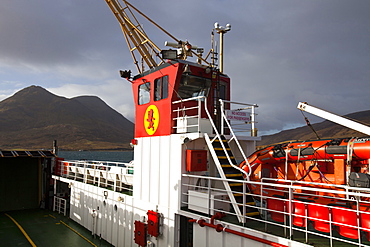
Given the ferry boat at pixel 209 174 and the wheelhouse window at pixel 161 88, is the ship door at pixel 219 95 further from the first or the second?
the wheelhouse window at pixel 161 88

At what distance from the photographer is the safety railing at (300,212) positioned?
600cm

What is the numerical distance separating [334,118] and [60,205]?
17.1 m

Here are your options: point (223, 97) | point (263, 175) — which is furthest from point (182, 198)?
point (223, 97)

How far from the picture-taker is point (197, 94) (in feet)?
34.5

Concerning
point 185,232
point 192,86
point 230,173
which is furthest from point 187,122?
point 185,232

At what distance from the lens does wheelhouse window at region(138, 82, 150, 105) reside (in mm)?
10898

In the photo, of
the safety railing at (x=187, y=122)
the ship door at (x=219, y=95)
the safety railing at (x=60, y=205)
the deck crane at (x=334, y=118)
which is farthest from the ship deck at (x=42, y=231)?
the deck crane at (x=334, y=118)

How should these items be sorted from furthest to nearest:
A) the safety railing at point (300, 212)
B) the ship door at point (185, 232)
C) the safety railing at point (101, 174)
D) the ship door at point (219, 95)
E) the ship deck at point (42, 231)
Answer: the safety railing at point (101, 174)
the ship deck at point (42, 231)
the ship door at point (219, 95)
the ship door at point (185, 232)
the safety railing at point (300, 212)

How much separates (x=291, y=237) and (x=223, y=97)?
6270mm

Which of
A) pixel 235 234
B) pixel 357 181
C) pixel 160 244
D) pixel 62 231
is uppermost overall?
pixel 357 181

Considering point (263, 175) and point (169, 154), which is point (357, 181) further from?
point (169, 154)

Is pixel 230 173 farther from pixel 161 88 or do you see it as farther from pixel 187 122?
pixel 161 88

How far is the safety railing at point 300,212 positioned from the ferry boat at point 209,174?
32mm

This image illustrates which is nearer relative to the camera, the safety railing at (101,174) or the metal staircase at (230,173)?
the metal staircase at (230,173)
